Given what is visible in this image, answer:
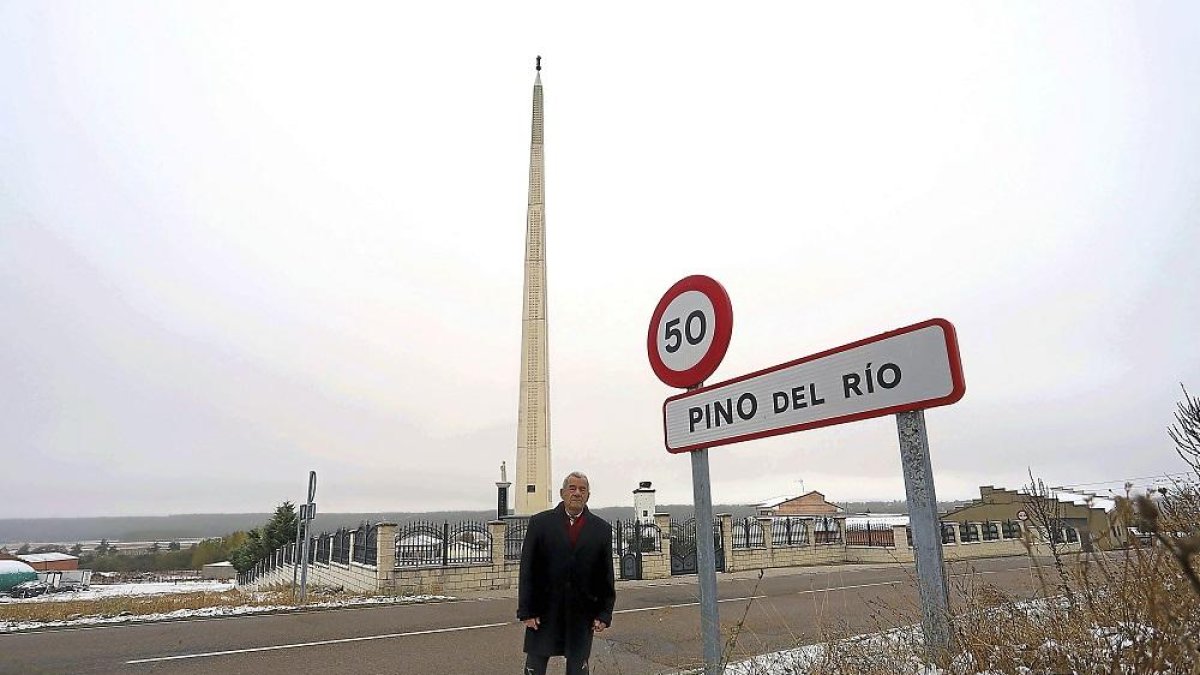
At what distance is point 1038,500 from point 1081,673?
3382 millimetres

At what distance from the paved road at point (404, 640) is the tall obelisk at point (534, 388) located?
1414 centimetres

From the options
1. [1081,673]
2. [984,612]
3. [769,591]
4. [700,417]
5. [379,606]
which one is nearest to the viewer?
[1081,673]

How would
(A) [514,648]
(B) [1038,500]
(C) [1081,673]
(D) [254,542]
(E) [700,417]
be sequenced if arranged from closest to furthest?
(C) [1081,673] → (E) [700,417] → (B) [1038,500] → (A) [514,648] → (D) [254,542]

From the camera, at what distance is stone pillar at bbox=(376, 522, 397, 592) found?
15.7 metres

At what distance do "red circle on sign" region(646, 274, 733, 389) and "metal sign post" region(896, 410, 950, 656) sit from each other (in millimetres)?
1230

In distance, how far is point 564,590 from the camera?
4.17m

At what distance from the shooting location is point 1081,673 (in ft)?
8.16

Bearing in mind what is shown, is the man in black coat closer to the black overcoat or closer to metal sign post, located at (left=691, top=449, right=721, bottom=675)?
the black overcoat

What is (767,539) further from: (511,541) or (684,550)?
(511,541)

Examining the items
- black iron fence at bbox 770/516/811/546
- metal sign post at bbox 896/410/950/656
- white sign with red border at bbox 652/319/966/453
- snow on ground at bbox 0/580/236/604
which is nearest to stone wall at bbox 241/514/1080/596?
black iron fence at bbox 770/516/811/546

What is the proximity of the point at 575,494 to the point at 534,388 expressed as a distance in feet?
76.4

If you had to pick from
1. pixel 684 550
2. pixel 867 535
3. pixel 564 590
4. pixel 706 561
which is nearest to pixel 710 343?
pixel 706 561

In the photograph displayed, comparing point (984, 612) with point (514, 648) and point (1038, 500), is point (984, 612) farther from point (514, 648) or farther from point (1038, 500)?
point (514, 648)

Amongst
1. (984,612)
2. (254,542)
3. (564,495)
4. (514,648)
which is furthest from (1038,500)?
(254,542)
